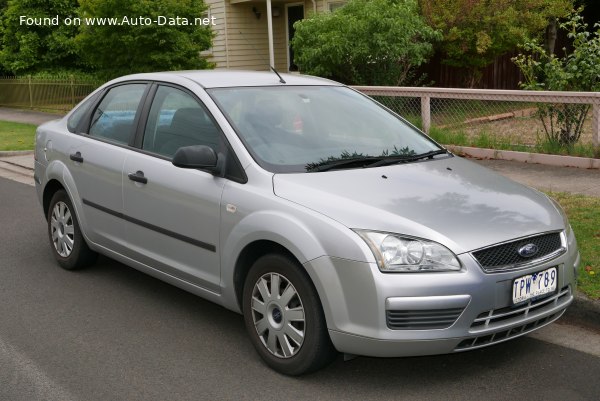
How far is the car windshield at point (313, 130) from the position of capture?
4801 millimetres

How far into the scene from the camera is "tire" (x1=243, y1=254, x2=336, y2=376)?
412 centimetres

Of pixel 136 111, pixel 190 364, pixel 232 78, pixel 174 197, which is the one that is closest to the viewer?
pixel 190 364

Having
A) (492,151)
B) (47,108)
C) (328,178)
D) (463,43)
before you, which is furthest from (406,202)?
(47,108)

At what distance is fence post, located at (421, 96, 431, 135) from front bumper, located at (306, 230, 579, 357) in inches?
290

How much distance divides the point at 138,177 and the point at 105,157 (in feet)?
1.94

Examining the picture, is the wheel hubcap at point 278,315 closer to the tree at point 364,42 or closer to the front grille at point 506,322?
the front grille at point 506,322

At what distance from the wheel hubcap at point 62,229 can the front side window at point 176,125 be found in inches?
50.9

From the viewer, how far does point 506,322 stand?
4.05 meters

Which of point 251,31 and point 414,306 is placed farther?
point 251,31

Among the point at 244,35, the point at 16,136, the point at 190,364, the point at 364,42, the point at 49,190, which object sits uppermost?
the point at 244,35

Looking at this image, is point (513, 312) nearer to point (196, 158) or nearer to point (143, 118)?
point (196, 158)

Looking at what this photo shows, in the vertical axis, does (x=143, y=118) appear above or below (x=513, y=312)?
above

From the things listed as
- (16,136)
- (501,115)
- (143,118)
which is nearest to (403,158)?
(143,118)

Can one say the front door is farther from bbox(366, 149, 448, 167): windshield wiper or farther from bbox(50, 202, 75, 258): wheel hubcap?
bbox(366, 149, 448, 167): windshield wiper
